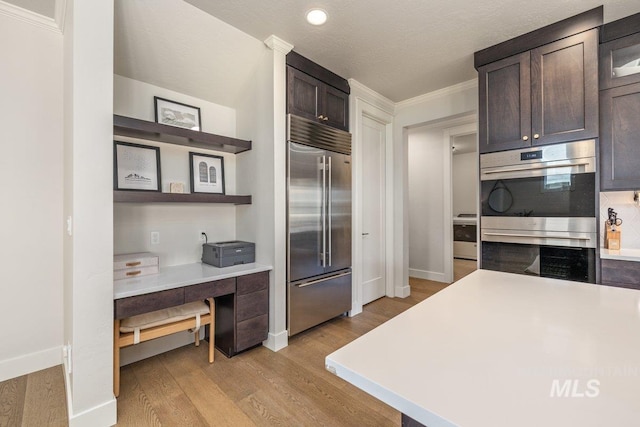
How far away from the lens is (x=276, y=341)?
8.45 ft

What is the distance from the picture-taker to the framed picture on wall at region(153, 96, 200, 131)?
8.23 feet

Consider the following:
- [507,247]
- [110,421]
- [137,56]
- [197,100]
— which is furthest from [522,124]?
[110,421]

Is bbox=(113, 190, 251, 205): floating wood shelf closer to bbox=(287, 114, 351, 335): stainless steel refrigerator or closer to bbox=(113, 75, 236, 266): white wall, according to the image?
bbox=(113, 75, 236, 266): white wall

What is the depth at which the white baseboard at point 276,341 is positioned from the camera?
2.57m

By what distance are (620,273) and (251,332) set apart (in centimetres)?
294

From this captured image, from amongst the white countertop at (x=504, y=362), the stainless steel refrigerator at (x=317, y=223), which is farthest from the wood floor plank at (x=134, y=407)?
the white countertop at (x=504, y=362)

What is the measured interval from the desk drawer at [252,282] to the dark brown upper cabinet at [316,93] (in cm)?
157

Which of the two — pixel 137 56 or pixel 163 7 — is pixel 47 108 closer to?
pixel 137 56

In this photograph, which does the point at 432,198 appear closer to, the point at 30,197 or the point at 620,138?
the point at 620,138

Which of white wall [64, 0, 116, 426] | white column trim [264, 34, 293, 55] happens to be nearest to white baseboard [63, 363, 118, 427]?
white wall [64, 0, 116, 426]

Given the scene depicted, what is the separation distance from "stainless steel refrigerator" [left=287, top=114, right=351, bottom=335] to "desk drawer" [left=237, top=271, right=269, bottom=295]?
24cm

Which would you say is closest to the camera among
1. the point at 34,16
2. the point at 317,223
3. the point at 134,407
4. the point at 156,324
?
the point at 134,407

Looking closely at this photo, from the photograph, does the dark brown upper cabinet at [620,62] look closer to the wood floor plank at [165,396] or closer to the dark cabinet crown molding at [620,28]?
the dark cabinet crown molding at [620,28]

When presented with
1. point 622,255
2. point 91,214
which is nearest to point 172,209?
point 91,214
